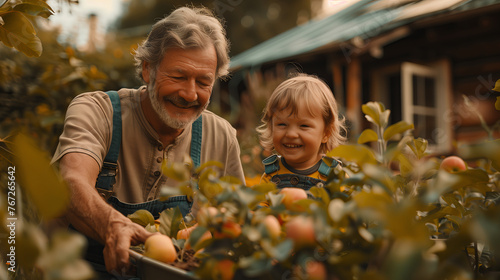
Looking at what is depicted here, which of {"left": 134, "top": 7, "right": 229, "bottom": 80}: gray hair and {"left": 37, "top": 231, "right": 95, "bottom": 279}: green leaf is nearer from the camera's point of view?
{"left": 37, "top": 231, "right": 95, "bottom": 279}: green leaf

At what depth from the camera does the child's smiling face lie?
1.84 metres

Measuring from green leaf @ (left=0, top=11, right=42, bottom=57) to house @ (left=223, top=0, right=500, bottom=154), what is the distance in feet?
13.6

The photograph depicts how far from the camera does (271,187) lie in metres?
0.65

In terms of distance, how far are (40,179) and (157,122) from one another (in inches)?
59.2

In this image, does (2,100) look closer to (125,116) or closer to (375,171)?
(125,116)

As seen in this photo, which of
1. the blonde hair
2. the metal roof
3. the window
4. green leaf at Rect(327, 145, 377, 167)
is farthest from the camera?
the window

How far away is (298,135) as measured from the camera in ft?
6.03

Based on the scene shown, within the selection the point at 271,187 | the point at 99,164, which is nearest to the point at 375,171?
the point at 271,187

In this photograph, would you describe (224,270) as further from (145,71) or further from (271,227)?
(145,71)

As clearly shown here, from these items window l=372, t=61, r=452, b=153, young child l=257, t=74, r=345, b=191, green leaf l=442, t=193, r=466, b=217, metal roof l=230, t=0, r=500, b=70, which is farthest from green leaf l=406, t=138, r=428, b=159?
window l=372, t=61, r=452, b=153

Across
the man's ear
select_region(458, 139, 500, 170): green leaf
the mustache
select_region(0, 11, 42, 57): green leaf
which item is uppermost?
select_region(0, 11, 42, 57): green leaf

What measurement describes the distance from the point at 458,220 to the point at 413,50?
6287 millimetres

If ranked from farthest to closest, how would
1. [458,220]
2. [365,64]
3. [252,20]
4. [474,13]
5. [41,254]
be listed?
1. [252,20]
2. [365,64]
3. [474,13]
4. [458,220]
5. [41,254]

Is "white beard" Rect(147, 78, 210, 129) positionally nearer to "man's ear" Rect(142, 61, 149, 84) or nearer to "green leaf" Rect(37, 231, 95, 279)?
"man's ear" Rect(142, 61, 149, 84)
